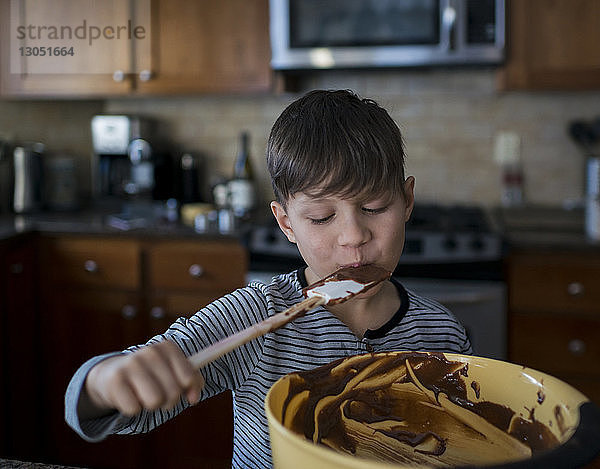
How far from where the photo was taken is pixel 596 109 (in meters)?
3.01

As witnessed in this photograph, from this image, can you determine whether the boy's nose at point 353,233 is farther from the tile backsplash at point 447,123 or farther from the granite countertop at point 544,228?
the tile backsplash at point 447,123

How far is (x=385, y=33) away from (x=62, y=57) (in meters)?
1.38

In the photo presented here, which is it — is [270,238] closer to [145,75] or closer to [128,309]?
[128,309]

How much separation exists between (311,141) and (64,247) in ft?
6.60

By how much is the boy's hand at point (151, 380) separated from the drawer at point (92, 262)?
2.09 meters

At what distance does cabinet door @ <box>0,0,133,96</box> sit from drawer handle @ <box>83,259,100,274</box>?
2.45 ft

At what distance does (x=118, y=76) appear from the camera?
2992mm

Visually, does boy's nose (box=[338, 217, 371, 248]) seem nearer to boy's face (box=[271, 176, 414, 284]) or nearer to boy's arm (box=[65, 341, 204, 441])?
boy's face (box=[271, 176, 414, 284])

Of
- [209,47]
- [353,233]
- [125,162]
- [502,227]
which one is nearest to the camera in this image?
[353,233]

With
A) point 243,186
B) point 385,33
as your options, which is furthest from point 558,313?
point 243,186

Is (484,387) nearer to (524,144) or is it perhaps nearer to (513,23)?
(513,23)

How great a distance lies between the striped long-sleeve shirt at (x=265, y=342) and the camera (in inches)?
38.2

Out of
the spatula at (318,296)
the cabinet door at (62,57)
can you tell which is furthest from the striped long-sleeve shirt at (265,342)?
the cabinet door at (62,57)

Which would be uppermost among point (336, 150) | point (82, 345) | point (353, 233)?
point (336, 150)
